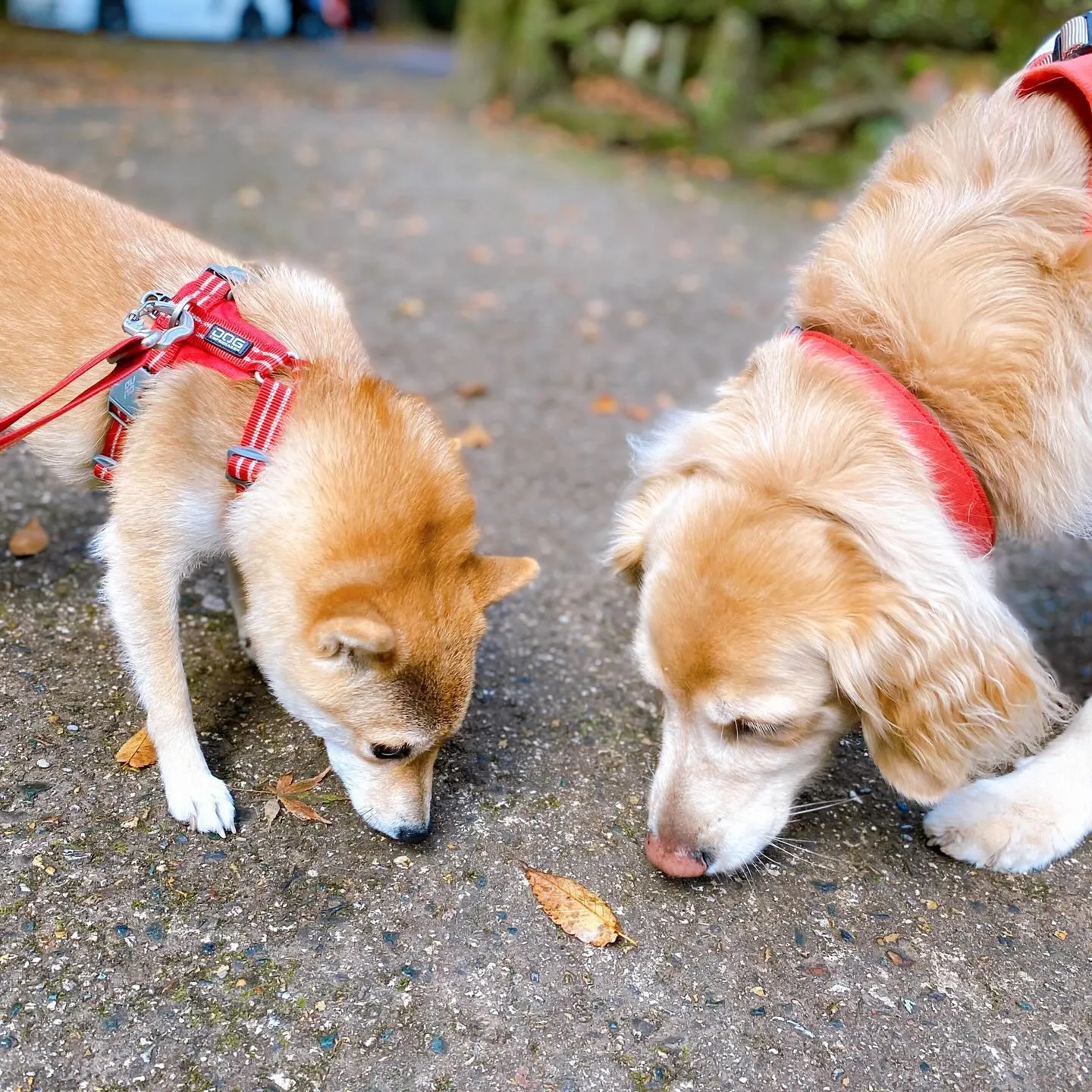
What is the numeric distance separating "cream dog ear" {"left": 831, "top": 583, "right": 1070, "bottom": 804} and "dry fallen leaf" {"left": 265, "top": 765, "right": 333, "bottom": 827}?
1.56 meters

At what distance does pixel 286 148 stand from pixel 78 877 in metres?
9.24

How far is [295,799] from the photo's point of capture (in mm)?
3016

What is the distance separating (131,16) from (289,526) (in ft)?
42.1

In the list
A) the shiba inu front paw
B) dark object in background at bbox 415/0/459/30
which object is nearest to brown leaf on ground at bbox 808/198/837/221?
the shiba inu front paw

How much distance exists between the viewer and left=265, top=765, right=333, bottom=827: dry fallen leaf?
9.72ft

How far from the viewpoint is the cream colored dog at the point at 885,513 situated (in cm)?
255

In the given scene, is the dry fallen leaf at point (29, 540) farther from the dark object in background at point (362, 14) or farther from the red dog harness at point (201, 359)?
the dark object in background at point (362, 14)

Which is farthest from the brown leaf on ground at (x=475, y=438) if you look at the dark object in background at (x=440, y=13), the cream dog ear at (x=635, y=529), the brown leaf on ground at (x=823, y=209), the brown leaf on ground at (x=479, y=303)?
the dark object in background at (x=440, y=13)

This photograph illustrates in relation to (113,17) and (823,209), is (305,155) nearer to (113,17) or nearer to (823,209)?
(113,17)

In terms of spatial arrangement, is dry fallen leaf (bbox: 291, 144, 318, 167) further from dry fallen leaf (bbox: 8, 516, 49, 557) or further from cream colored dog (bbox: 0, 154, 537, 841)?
cream colored dog (bbox: 0, 154, 537, 841)

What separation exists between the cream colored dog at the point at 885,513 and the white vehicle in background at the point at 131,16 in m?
12.8

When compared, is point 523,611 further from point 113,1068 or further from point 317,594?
point 113,1068

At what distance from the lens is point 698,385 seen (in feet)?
21.2

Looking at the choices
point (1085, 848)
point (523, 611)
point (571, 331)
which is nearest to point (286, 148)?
point (571, 331)
